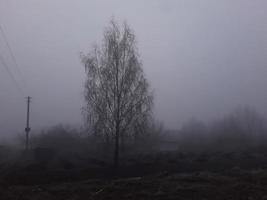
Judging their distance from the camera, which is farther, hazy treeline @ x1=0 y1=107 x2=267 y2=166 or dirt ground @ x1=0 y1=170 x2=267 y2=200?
hazy treeline @ x1=0 y1=107 x2=267 y2=166

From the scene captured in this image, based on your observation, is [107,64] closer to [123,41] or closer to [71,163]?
[123,41]

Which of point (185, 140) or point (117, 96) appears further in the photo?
point (185, 140)

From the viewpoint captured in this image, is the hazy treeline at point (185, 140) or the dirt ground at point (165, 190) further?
the hazy treeline at point (185, 140)

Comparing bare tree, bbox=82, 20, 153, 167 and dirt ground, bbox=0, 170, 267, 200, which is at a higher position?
bare tree, bbox=82, 20, 153, 167

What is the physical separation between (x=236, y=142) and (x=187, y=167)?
137 feet

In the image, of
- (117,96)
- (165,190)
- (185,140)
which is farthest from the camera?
(185,140)

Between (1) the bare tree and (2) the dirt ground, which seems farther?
(1) the bare tree

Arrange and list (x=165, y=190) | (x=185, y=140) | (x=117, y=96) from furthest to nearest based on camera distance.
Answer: (x=185, y=140), (x=117, y=96), (x=165, y=190)

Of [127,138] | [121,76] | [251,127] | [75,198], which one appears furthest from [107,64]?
[251,127]

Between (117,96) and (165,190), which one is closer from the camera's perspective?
(165,190)

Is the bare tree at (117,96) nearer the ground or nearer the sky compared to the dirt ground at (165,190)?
nearer the sky

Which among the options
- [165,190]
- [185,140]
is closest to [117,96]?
[165,190]

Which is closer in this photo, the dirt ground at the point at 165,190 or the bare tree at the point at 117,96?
the dirt ground at the point at 165,190

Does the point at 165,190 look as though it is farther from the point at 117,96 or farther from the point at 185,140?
the point at 185,140
